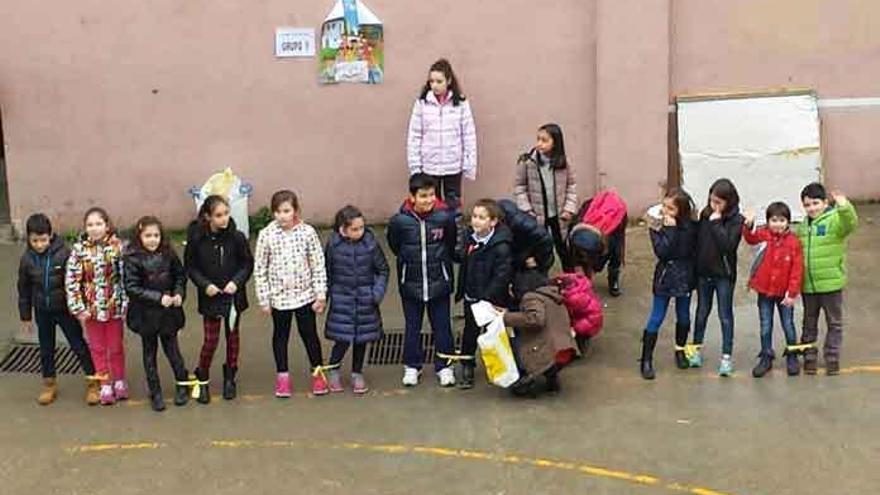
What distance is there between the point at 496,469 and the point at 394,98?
17.6ft

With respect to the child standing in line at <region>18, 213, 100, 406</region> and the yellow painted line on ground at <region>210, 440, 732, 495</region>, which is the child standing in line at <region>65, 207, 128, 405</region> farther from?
the yellow painted line on ground at <region>210, 440, 732, 495</region>

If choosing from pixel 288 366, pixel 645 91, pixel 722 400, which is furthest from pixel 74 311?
pixel 645 91

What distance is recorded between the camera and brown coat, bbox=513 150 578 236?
9.39 m

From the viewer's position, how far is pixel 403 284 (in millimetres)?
8008

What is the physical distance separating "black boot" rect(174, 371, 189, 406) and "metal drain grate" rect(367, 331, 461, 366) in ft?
4.20

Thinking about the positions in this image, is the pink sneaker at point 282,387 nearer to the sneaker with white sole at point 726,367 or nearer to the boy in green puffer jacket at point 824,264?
the sneaker with white sole at point 726,367

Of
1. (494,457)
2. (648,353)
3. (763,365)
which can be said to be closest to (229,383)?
(494,457)

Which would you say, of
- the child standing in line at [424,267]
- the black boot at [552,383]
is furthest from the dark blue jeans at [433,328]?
the black boot at [552,383]

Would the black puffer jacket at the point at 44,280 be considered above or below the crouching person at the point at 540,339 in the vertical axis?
above

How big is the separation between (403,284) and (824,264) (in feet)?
8.64

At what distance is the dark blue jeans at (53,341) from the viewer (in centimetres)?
774

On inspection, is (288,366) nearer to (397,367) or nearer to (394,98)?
(397,367)

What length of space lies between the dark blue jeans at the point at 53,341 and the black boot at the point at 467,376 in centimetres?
231

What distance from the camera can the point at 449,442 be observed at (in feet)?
23.0
